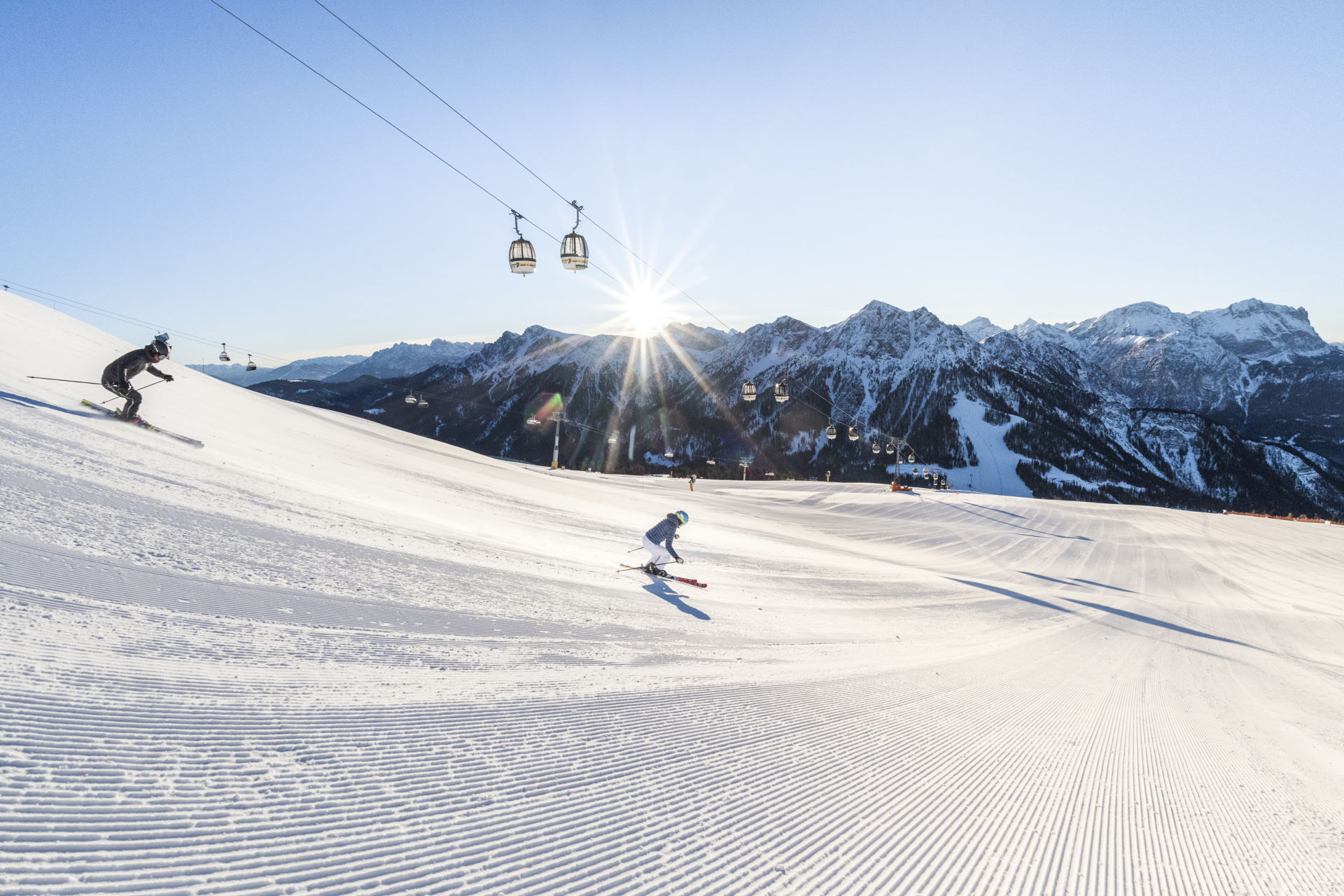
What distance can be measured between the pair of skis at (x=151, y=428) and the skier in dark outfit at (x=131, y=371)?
0.49 feet

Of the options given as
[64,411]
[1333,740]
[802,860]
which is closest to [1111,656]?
[1333,740]

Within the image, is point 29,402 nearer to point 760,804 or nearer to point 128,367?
point 128,367

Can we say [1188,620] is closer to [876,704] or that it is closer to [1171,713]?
[1171,713]

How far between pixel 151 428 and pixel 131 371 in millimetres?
2050

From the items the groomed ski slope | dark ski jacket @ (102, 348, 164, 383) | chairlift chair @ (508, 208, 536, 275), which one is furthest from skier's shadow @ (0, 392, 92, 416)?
chairlift chair @ (508, 208, 536, 275)

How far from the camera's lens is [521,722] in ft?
12.4

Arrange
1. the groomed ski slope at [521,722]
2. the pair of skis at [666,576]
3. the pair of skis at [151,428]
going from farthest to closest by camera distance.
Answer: the pair of skis at [666,576] → the pair of skis at [151,428] → the groomed ski slope at [521,722]

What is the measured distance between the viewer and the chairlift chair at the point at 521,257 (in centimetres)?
1216

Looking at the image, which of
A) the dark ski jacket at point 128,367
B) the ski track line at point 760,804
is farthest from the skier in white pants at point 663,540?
the dark ski jacket at point 128,367

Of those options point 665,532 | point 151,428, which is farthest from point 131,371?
point 665,532

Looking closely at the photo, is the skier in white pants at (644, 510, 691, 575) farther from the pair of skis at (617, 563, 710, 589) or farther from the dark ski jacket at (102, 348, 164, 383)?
the dark ski jacket at (102, 348, 164, 383)

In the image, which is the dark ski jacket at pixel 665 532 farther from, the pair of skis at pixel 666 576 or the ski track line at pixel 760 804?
the ski track line at pixel 760 804

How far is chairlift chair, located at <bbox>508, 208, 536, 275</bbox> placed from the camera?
12.2 meters

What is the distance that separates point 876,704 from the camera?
220 inches
